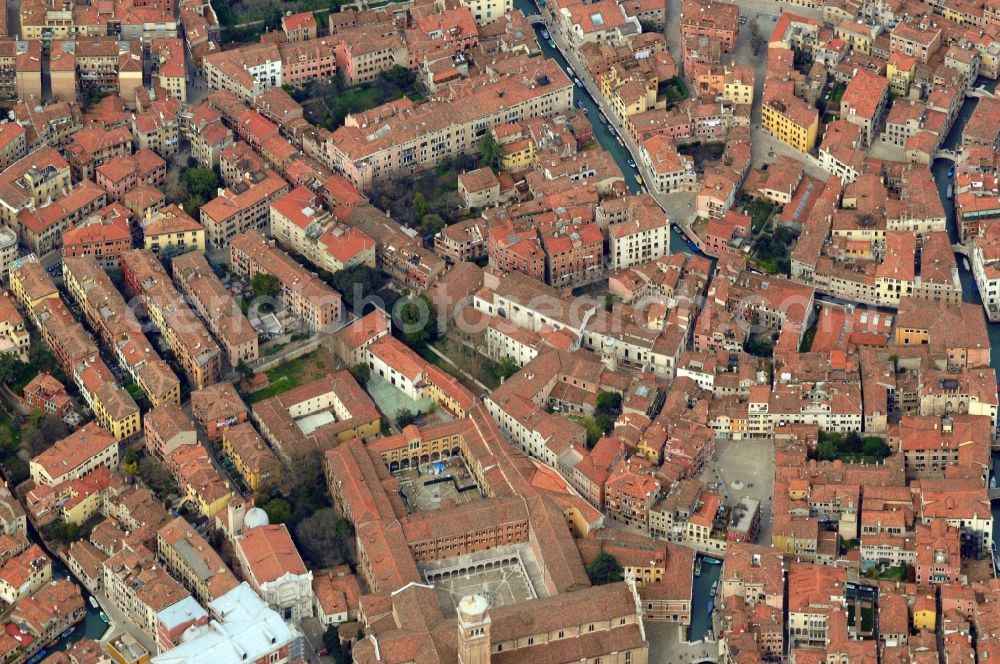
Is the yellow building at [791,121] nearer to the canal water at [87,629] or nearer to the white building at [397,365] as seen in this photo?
the white building at [397,365]

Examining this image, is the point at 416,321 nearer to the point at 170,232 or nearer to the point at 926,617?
the point at 170,232

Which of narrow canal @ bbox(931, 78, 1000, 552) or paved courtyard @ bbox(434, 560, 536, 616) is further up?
narrow canal @ bbox(931, 78, 1000, 552)

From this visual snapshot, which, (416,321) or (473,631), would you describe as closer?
(473,631)

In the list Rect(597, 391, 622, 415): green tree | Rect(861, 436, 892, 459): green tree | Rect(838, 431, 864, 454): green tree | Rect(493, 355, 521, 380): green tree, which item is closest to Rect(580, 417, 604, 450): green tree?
Rect(597, 391, 622, 415): green tree

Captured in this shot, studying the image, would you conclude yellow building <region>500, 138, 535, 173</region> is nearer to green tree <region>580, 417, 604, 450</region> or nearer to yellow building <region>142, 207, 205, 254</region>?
yellow building <region>142, 207, 205, 254</region>

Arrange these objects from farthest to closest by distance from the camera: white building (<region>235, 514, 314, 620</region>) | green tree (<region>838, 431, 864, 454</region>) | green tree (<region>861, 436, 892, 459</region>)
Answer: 1. green tree (<region>838, 431, 864, 454</region>)
2. green tree (<region>861, 436, 892, 459</region>)
3. white building (<region>235, 514, 314, 620</region>)

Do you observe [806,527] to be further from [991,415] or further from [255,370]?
[255,370]

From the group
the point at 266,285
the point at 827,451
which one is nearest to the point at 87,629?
the point at 266,285
